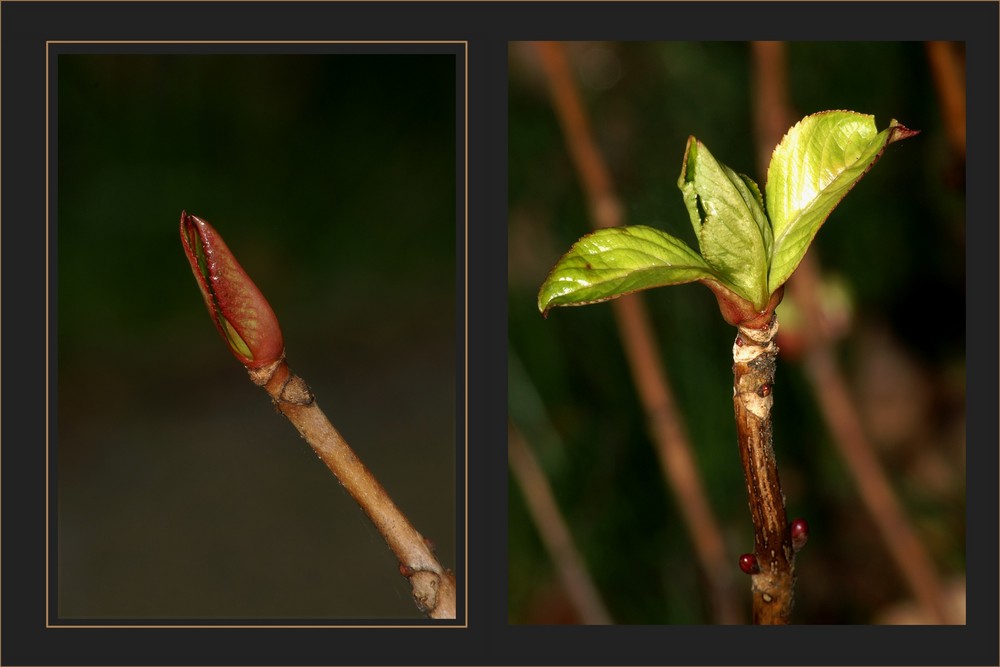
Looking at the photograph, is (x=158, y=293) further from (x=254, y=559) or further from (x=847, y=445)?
(x=847, y=445)

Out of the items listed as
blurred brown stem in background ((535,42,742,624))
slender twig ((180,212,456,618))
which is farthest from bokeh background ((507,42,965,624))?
slender twig ((180,212,456,618))

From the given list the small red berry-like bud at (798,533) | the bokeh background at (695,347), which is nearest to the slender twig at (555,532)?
the bokeh background at (695,347)

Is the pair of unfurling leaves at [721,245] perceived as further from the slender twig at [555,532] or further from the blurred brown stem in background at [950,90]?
the slender twig at [555,532]

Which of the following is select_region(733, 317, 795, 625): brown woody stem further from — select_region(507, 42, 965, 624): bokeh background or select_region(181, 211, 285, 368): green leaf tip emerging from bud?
select_region(507, 42, 965, 624): bokeh background

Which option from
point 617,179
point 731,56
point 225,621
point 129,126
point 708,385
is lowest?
point 225,621

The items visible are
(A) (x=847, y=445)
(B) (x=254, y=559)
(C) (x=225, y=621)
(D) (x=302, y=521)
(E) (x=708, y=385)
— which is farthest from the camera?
(D) (x=302, y=521)

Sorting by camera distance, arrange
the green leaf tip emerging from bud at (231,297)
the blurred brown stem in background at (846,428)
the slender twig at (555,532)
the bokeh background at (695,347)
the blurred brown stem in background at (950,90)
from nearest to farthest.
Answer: the green leaf tip emerging from bud at (231,297)
the blurred brown stem in background at (950,90)
the blurred brown stem in background at (846,428)
the slender twig at (555,532)
the bokeh background at (695,347)

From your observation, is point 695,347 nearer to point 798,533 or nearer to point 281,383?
point 798,533

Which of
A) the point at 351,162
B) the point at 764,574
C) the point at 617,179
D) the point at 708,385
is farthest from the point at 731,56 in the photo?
the point at 351,162
